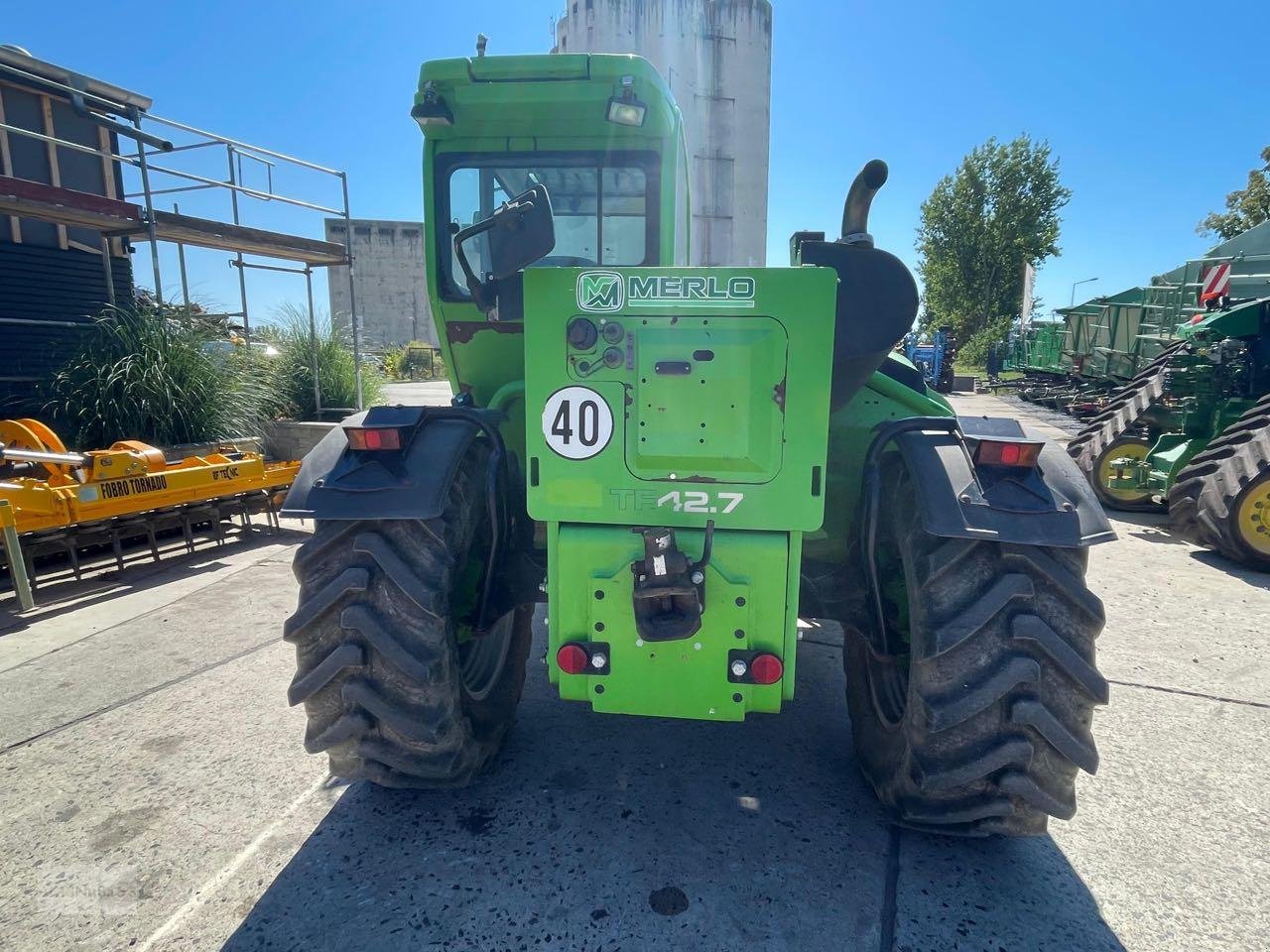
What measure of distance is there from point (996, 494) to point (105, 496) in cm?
570

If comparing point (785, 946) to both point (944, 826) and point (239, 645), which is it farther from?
point (239, 645)

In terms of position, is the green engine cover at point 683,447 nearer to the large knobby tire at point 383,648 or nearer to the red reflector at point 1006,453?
the large knobby tire at point 383,648

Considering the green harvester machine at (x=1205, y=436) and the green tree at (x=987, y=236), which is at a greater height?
the green tree at (x=987, y=236)

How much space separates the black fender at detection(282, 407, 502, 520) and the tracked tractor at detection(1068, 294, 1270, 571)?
6.52 meters

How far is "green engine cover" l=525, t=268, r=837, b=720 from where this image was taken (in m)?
2.26

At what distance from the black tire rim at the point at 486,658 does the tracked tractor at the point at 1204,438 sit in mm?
6135

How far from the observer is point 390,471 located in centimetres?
246

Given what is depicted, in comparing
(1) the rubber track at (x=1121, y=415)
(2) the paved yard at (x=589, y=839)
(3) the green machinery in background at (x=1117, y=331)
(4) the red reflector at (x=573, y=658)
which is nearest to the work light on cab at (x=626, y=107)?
(4) the red reflector at (x=573, y=658)

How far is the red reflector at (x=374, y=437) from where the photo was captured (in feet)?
8.11

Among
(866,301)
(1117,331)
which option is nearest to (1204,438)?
(866,301)

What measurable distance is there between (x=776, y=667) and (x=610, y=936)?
961mm

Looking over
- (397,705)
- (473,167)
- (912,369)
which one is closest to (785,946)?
(397,705)

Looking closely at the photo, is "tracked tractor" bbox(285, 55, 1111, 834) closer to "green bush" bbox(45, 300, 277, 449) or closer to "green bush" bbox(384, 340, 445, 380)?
"green bush" bbox(45, 300, 277, 449)

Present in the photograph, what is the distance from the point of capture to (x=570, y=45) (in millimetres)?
13727
